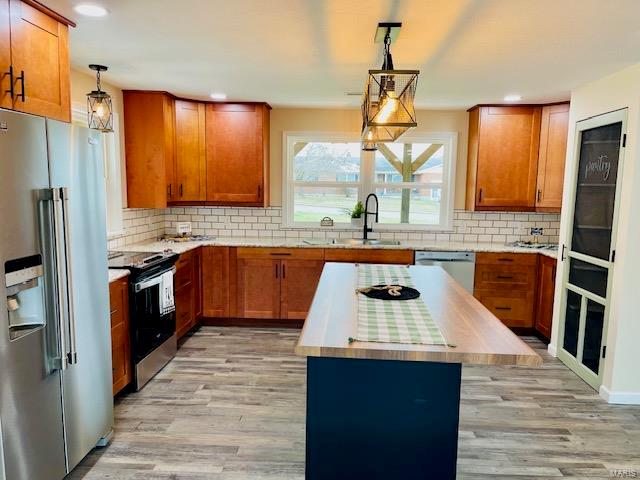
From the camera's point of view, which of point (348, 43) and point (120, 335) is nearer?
point (348, 43)

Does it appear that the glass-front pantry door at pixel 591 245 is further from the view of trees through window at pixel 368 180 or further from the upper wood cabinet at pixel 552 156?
the view of trees through window at pixel 368 180

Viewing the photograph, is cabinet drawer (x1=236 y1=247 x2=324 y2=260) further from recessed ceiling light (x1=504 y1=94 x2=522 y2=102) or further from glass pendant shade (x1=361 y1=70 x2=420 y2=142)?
glass pendant shade (x1=361 y1=70 x2=420 y2=142)

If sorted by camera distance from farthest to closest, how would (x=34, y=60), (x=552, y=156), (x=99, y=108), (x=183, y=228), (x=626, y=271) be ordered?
(x=183, y=228)
(x=552, y=156)
(x=99, y=108)
(x=626, y=271)
(x=34, y=60)

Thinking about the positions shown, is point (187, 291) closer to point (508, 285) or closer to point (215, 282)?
point (215, 282)

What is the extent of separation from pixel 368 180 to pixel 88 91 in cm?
294

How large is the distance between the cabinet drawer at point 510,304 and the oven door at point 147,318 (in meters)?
3.07

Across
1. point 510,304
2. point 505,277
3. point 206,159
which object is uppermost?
point 206,159

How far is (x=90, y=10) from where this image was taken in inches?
86.3

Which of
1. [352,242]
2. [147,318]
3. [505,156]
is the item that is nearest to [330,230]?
[352,242]

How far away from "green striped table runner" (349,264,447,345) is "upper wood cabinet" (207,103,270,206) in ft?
7.70

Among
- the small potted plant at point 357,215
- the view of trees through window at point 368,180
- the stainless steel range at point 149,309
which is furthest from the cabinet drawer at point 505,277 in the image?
the stainless steel range at point 149,309

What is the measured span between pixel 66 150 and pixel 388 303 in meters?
1.78

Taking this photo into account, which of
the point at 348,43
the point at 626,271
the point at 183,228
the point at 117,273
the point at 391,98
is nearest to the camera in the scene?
the point at 391,98

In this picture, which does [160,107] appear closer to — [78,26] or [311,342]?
[78,26]
